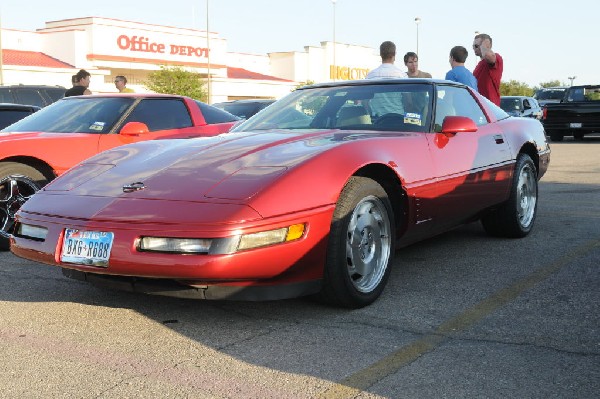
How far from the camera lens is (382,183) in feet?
15.2

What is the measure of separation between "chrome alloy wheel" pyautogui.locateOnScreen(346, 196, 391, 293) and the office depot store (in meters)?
36.7

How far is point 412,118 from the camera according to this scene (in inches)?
202

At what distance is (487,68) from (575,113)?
45.8 feet

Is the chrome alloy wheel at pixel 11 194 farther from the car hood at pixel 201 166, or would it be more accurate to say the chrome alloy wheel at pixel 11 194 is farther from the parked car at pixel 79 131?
the car hood at pixel 201 166

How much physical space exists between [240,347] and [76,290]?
5.12 feet

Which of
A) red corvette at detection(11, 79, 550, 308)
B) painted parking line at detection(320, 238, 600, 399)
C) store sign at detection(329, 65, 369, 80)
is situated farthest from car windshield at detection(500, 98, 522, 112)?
store sign at detection(329, 65, 369, 80)

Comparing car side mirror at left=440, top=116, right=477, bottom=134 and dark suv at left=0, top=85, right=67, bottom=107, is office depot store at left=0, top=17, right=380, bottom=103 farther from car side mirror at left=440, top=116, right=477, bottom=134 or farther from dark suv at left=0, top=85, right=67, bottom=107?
car side mirror at left=440, top=116, right=477, bottom=134

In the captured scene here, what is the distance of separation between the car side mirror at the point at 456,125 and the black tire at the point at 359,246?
901 millimetres

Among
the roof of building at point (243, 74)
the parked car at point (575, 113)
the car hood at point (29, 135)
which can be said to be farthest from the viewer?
the roof of building at point (243, 74)

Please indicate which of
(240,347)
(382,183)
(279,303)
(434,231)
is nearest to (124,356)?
(240,347)

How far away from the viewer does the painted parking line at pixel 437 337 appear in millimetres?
3039

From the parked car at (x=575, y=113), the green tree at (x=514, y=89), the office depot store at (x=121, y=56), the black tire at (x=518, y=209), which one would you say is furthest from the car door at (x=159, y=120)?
the green tree at (x=514, y=89)

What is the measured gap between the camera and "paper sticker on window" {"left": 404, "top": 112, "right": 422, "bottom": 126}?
201 inches

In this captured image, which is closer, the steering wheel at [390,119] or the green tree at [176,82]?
the steering wheel at [390,119]
